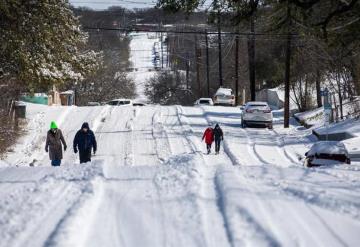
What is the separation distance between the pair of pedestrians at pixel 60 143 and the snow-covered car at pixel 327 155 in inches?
256

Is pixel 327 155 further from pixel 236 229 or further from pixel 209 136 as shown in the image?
pixel 236 229

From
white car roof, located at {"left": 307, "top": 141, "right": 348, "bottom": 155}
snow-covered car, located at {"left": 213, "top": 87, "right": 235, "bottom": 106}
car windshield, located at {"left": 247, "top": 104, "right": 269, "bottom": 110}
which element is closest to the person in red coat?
white car roof, located at {"left": 307, "top": 141, "right": 348, "bottom": 155}

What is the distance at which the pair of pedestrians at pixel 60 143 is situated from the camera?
17625 mm

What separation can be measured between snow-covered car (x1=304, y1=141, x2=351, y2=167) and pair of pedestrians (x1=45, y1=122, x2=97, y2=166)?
21.4ft

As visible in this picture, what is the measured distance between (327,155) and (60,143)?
26.1 ft

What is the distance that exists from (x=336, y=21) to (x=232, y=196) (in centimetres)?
1059

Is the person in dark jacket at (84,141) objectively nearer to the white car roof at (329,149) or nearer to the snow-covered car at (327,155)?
the snow-covered car at (327,155)

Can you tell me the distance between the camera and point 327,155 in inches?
758

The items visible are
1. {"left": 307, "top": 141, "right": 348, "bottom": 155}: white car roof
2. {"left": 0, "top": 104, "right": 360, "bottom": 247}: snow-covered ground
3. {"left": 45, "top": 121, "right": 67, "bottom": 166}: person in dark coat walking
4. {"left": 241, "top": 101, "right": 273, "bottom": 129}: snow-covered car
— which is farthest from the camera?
{"left": 241, "top": 101, "right": 273, "bottom": 129}: snow-covered car

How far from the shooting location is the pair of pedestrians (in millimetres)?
17625

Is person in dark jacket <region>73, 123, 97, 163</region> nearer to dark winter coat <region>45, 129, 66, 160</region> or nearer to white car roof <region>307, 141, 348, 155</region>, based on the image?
dark winter coat <region>45, 129, 66, 160</region>

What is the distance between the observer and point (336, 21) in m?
17.7

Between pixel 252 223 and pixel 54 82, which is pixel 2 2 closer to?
pixel 54 82

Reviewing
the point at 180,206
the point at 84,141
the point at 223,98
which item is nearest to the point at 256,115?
the point at 223,98
